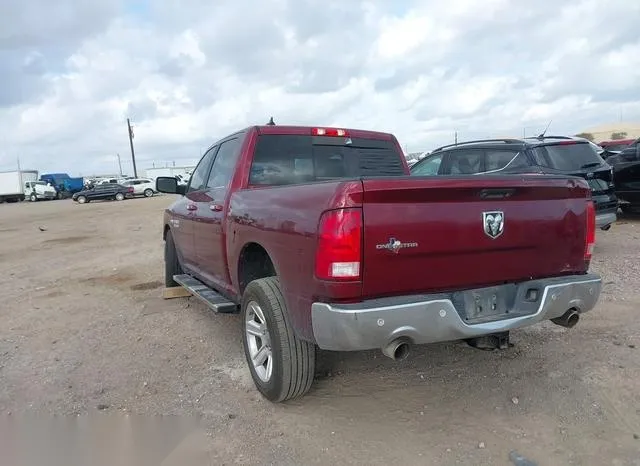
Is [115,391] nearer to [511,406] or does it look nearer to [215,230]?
[215,230]

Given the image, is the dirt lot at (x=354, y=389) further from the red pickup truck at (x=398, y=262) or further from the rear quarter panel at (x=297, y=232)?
the rear quarter panel at (x=297, y=232)

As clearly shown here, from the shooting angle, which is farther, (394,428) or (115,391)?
(115,391)

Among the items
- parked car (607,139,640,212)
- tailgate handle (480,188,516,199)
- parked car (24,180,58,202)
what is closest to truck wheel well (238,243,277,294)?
tailgate handle (480,188,516,199)

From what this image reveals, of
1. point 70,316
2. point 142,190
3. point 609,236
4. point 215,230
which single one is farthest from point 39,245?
point 142,190

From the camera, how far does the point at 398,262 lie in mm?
3041

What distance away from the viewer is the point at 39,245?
13594mm

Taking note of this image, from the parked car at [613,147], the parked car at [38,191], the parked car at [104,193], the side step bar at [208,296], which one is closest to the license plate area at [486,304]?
the side step bar at [208,296]

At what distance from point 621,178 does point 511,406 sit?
8597mm

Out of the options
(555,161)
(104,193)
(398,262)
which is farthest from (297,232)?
(104,193)

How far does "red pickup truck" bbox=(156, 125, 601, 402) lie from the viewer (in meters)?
2.97

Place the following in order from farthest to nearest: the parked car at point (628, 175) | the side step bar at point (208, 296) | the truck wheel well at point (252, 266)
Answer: the parked car at point (628, 175) → the side step bar at point (208, 296) → the truck wheel well at point (252, 266)

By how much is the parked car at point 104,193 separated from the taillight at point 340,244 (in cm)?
4192

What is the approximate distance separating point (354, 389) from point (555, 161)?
5.63 metres

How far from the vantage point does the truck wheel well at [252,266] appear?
166 inches
